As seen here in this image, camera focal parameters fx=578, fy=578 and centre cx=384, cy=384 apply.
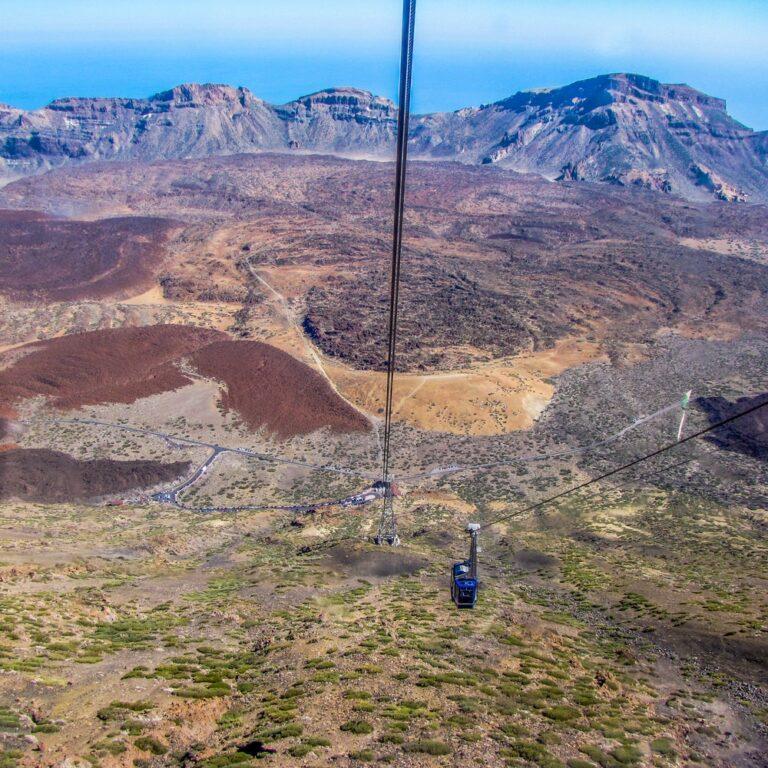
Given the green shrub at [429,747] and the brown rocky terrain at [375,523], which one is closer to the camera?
the green shrub at [429,747]

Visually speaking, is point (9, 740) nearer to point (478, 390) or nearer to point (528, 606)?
point (528, 606)

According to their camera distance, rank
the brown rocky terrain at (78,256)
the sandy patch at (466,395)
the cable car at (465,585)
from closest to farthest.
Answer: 1. the cable car at (465,585)
2. the sandy patch at (466,395)
3. the brown rocky terrain at (78,256)

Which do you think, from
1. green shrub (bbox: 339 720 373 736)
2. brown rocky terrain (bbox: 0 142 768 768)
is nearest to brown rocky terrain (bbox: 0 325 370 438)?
brown rocky terrain (bbox: 0 142 768 768)

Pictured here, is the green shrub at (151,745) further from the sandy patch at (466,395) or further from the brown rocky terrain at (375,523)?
the sandy patch at (466,395)

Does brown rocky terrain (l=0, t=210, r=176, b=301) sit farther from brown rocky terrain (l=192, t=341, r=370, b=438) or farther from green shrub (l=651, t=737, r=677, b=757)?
green shrub (l=651, t=737, r=677, b=757)

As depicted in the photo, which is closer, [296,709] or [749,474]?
[296,709]

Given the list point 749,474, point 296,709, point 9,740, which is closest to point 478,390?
point 749,474

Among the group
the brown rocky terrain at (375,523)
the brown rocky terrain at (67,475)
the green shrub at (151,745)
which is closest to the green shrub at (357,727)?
the brown rocky terrain at (375,523)
